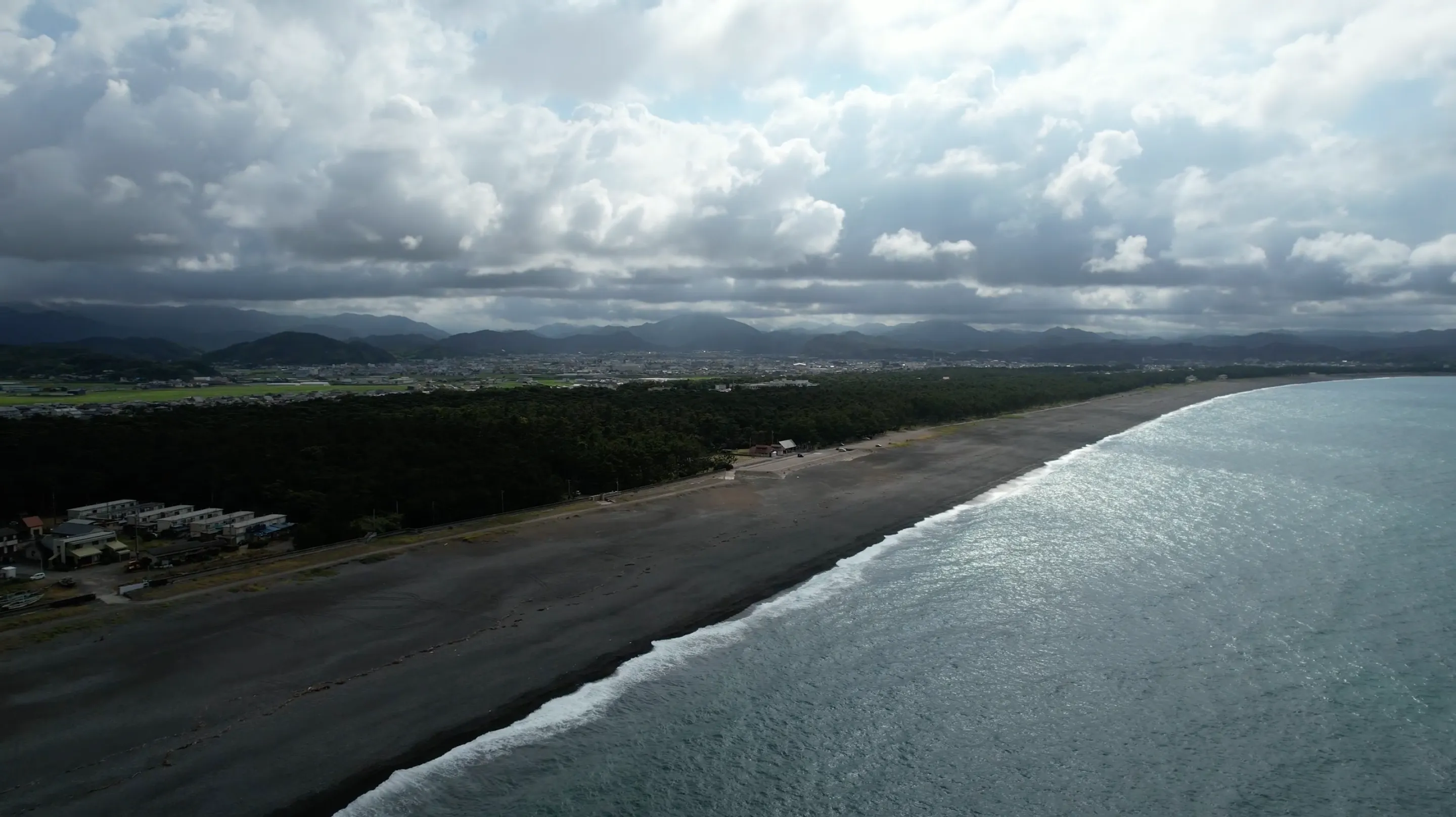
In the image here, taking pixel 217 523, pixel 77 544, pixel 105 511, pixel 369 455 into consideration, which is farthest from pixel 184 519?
pixel 369 455

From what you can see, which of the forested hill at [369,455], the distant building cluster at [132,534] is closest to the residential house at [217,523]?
the distant building cluster at [132,534]

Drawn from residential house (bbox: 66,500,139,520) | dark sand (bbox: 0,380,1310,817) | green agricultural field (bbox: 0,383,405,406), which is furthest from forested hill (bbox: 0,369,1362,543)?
green agricultural field (bbox: 0,383,405,406)

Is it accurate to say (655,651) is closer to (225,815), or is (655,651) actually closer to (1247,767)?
(225,815)

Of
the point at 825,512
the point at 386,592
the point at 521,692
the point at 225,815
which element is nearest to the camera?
the point at 225,815

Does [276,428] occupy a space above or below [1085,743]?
above

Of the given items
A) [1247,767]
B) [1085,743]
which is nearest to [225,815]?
[1085,743]

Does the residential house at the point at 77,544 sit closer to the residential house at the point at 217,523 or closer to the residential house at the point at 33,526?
the residential house at the point at 33,526

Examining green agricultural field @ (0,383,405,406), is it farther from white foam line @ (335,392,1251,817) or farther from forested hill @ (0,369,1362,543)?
white foam line @ (335,392,1251,817)
